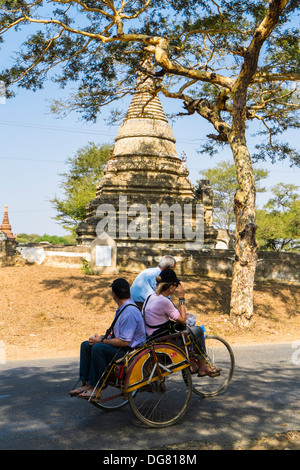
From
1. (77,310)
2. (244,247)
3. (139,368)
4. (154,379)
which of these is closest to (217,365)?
(154,379)

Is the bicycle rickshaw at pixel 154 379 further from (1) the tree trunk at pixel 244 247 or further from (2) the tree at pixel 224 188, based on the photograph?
(2) the tree at pixel 224 188

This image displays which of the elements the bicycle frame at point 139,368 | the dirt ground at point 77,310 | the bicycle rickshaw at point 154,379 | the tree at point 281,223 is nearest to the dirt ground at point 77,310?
the dirt ground at point 77,310

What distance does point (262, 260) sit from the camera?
50.0 feet

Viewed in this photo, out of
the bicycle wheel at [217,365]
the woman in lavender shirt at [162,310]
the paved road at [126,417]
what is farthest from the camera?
the bicycle wheel at [217,365]

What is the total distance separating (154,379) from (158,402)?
35 centimetres

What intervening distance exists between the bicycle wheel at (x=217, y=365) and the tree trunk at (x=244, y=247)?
4956 mm

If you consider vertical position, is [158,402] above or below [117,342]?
below

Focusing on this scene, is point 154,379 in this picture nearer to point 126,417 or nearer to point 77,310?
point 126,417

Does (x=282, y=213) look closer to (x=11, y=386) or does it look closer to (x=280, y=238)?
(x=280, y=238)

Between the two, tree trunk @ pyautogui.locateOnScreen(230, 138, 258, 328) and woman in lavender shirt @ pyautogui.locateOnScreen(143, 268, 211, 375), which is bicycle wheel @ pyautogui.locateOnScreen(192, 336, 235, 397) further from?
tree trunk @ pyautogui.locateOnScreen(230, 138, 258, 328)

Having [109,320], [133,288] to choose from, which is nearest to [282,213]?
[109,320]

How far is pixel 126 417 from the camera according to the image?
439 cm

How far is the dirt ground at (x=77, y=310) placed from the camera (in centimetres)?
916
